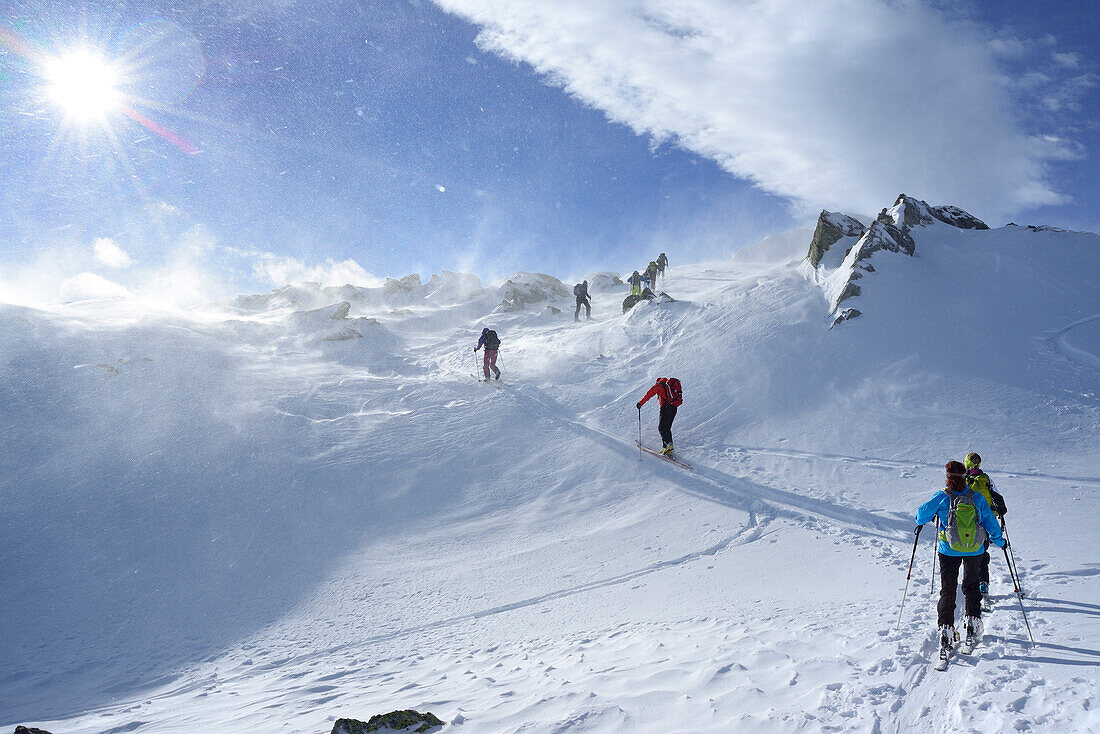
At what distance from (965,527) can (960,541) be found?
138mm

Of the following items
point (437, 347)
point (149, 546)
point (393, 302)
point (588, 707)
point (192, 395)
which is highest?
point (393, 302)

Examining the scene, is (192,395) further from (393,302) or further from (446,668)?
(393,302)

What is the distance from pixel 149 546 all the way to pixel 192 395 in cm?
698

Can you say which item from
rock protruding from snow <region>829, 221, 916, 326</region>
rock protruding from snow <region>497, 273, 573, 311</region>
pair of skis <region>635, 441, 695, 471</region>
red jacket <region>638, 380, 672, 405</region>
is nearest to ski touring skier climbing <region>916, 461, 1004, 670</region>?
pair of skis <region>635, 441, 695, 471</region>

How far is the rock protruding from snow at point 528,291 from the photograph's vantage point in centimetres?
3447

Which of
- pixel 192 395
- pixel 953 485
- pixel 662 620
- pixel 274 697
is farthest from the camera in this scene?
pixel 192 395

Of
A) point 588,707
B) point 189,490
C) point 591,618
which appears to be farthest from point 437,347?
point 588,707

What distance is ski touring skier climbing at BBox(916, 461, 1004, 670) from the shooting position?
4.36m

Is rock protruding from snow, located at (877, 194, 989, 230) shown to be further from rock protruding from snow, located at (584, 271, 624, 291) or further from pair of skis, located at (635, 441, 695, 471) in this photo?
rock protruding from snow, located at (584, 271, 624, 291)

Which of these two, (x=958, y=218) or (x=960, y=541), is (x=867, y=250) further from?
(x=960, y=541)

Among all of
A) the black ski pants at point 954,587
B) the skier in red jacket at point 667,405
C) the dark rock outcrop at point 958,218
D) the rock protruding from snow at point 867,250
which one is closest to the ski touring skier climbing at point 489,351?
the skier in red jacket at point 667,405

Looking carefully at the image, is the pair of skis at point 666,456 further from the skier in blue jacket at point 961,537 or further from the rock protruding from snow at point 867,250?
the rock protruding from snow at point 867,250

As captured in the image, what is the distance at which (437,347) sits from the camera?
25.4 meters

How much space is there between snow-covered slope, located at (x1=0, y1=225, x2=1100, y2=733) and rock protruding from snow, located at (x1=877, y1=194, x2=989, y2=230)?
1007 millimetres
